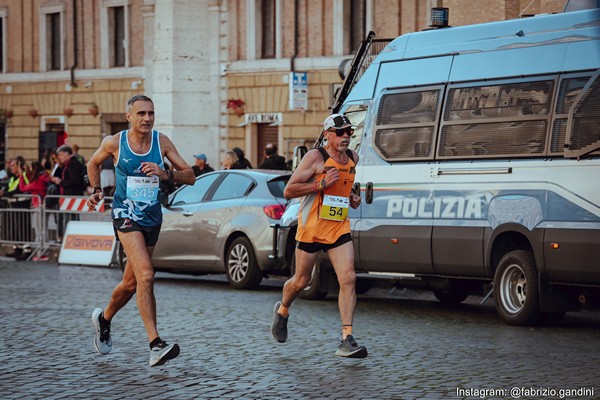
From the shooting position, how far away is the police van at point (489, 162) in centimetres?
1373

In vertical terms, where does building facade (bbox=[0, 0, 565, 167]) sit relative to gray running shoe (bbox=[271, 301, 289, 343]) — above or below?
above

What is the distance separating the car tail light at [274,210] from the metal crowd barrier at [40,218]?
731cm

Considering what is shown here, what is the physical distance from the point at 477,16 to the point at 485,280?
15978mm

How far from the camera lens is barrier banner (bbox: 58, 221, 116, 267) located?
A: 24.7 m

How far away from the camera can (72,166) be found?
26531mm

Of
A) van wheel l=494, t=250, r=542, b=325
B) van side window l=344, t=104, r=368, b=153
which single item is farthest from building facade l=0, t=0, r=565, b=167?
van wheel l=494, t=250, r=542, b=325

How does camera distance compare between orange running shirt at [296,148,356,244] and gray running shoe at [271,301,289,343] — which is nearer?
orange running shirt at [296,148,356,244]

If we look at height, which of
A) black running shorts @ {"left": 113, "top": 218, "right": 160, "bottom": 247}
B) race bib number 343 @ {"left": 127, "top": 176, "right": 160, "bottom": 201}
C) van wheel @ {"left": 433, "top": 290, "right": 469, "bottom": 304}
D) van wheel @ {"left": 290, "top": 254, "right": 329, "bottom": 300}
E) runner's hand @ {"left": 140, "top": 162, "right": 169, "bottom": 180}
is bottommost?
van wheel @ {"left": 433, "top": 290, "right": 469, "bottom": 304}

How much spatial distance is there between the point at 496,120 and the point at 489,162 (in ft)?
1.34

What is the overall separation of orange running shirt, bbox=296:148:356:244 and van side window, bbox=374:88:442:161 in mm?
3460

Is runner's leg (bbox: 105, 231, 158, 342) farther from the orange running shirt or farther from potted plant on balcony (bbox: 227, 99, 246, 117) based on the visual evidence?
potted plant on balcony (bbox: 227, 99, 246, 117)

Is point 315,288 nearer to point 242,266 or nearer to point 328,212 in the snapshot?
point 242,266

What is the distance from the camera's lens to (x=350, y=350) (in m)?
11.4

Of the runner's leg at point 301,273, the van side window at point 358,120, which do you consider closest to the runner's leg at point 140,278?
the runner's leg at point 301,273
